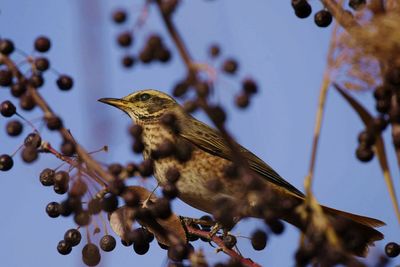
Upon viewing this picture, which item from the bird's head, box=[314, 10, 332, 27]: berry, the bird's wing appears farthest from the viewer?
the bird's head

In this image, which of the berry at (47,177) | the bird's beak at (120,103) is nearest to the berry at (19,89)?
the berry at (47,177)

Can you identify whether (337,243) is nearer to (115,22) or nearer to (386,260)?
(386,260)

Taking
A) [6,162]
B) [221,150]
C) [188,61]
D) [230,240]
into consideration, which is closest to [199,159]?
[221,150]

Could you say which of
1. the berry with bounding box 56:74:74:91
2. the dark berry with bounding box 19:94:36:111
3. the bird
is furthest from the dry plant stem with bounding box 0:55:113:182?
the bird

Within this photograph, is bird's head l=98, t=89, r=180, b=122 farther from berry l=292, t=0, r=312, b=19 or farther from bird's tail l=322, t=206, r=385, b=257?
berry l=292, t=0, r=312, b=19

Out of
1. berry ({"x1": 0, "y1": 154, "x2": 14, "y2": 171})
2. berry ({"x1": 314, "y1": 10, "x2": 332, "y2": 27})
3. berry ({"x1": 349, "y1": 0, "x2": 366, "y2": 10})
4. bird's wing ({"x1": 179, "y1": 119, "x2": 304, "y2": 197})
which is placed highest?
berry ({"x1": 0, "y1": 154, "x2": 14, "y2": 171})

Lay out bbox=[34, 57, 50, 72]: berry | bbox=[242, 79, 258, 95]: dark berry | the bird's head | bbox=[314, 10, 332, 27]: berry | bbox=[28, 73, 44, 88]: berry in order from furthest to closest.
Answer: the bird's head, bbox=[314, 10, 332, 27]: berry, bbox=[34, 57, 50, 72]: berry, bbox=[28, 73, 44, 88]: berry, bbox=[242, 79, 258, 95]: dark berry
